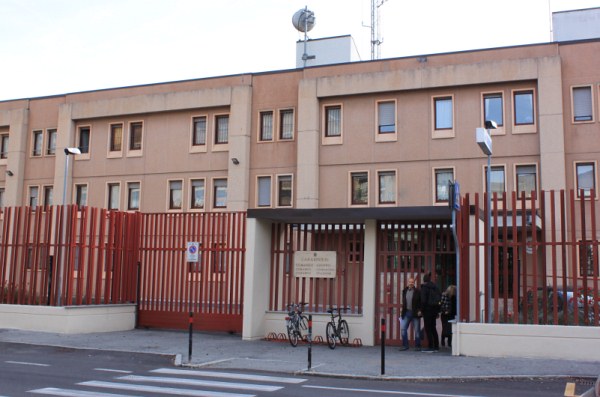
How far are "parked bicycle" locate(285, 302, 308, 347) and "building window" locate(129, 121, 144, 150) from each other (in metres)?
19.7

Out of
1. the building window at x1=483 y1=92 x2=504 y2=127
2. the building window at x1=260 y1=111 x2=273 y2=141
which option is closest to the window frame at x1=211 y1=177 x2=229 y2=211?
the building window at x1=260 y1=111 x2=273 y2=141

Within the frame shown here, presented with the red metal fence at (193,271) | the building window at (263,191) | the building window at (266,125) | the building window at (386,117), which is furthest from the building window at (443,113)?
the red metal fence at (193,271)

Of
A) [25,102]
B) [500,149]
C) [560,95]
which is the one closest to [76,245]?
[500,149]

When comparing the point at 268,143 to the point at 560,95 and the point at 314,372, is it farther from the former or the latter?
the point at 314,372

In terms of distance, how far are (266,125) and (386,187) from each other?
671cm

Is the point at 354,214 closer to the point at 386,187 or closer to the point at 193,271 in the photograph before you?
the point at 193,271

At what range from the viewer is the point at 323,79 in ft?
98.4

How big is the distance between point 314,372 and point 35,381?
482 centimetres

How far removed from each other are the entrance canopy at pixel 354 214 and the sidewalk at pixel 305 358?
10.4ft

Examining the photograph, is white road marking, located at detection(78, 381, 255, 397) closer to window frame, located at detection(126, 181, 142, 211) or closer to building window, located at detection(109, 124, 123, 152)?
window frame, located at detection(126, 181, 142, 211)

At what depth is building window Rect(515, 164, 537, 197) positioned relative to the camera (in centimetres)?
2689

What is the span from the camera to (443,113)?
28.4 meters

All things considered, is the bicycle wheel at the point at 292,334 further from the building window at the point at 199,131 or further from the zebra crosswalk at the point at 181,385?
the building window at the point at 199,131

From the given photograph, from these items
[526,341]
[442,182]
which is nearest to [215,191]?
[442,182]
